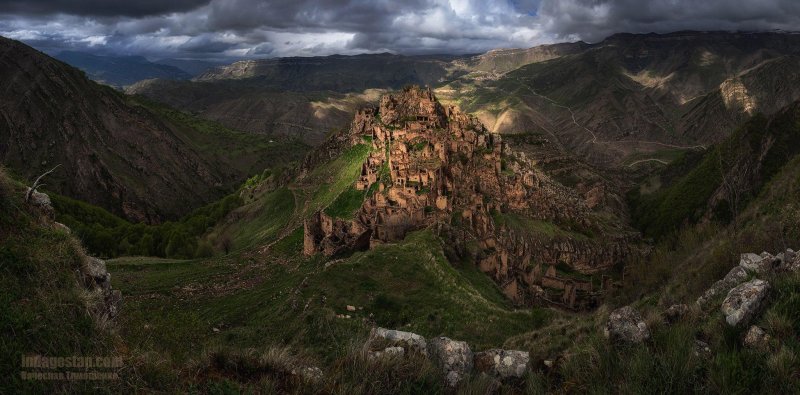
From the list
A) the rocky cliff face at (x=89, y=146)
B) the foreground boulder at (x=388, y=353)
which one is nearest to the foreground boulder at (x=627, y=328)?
the foreground boulder at (x=388, y=353)

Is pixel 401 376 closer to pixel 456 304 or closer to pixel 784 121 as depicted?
pixel 456 304

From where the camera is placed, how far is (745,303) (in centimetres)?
1038

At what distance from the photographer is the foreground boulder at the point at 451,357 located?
11.3 metres

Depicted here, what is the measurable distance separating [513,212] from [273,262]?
42848 millimetres

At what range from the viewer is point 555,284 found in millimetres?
65812

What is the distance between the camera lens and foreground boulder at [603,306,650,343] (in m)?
10.9

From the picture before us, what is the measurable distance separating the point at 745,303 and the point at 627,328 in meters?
2.48

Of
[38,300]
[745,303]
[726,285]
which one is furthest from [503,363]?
[38,300]

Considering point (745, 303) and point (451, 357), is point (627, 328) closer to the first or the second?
point (745, 303)

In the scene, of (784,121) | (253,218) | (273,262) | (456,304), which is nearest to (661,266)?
(456,304)

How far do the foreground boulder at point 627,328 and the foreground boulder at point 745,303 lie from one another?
171 cm

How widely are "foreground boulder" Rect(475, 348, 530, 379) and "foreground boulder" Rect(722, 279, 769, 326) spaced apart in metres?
4.58

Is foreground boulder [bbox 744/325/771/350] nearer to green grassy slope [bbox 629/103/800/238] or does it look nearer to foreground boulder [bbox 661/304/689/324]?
foreground boulder [bbox 661/304/689/324]

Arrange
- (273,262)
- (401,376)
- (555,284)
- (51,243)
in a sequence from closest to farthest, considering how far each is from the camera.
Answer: (401,376) < (51,243) < (273,262) < (555,284)
